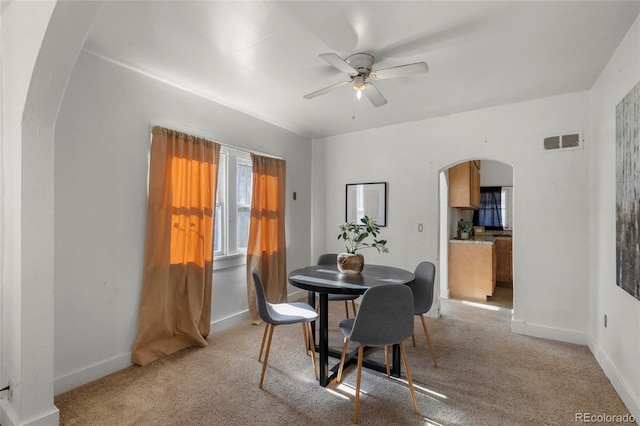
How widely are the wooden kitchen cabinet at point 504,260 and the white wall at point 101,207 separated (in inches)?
216

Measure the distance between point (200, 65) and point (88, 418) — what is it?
268cm

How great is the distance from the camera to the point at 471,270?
4875mm

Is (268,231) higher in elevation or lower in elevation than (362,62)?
lower

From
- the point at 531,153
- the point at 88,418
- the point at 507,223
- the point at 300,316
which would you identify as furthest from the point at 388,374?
the point at 507,223

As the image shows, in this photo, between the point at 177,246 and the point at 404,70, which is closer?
the point at 404,70

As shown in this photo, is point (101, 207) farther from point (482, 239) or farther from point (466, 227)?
point (482, 239)

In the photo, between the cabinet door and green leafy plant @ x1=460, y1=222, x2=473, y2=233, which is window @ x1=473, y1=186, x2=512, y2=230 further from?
green leafy plant @ x1=460, y1=222, x2=473, y2=233

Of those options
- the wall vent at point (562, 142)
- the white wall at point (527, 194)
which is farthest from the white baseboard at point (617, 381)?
the wall vent at point (562, 142)

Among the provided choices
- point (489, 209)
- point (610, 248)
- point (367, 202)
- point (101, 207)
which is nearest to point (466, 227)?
point (489, 209)

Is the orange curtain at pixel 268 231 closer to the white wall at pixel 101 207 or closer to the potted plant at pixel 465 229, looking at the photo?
the white wall at pixel 101 207

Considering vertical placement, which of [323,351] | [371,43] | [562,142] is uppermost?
[371,43]

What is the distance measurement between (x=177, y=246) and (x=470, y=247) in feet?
13.7

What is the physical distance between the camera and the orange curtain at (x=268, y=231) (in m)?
3.86

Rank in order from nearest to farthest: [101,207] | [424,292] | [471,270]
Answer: [101,207] < [424,292] < [471,270]
